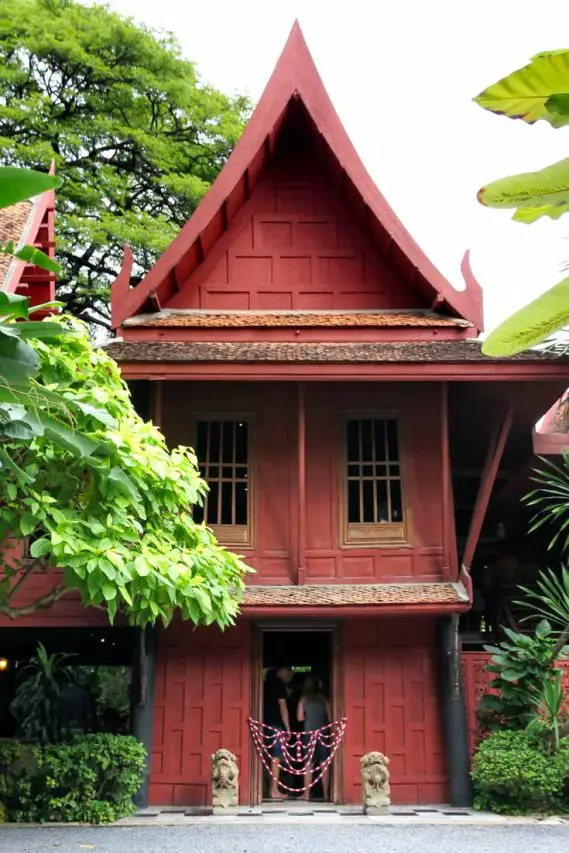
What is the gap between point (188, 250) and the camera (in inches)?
467

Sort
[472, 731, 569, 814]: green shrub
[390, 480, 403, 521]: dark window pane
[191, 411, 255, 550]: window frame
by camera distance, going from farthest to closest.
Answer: [390, 480, 403, 521]: dark window pane
[191, 411, 255, 550]: window frame
[472, 731, 569, 814]: green shrub

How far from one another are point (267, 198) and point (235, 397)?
2.89 meters

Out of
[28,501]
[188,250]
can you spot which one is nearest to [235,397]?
[188,250]

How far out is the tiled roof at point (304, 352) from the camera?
10.8 m

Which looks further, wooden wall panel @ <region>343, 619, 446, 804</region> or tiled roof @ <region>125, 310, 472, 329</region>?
tiled roof @ <region>125, 310, 472, 329</region>

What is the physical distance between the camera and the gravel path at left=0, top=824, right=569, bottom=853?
7832mm

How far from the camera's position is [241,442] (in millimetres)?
11758

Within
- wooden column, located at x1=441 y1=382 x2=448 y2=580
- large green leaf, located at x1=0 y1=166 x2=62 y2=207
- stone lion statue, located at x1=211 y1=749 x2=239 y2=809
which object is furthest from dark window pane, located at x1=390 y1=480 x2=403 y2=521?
large green leaf, located at x1=0 y1=166 x2=62 y2=207

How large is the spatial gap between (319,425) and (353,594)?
7.32ft

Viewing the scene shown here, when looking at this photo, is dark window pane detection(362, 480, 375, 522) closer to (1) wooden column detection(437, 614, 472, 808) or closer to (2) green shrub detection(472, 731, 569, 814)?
(1) wooden column detection(437, 614, 472, 808)

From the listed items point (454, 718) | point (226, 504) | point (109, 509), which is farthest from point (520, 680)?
point (109, 509)

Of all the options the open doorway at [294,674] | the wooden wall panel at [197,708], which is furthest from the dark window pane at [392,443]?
the wooden wall panel at [197,708]

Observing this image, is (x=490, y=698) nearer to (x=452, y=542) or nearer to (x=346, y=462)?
(x=452, y=542)

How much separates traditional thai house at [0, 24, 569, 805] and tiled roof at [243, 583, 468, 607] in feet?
0.11
